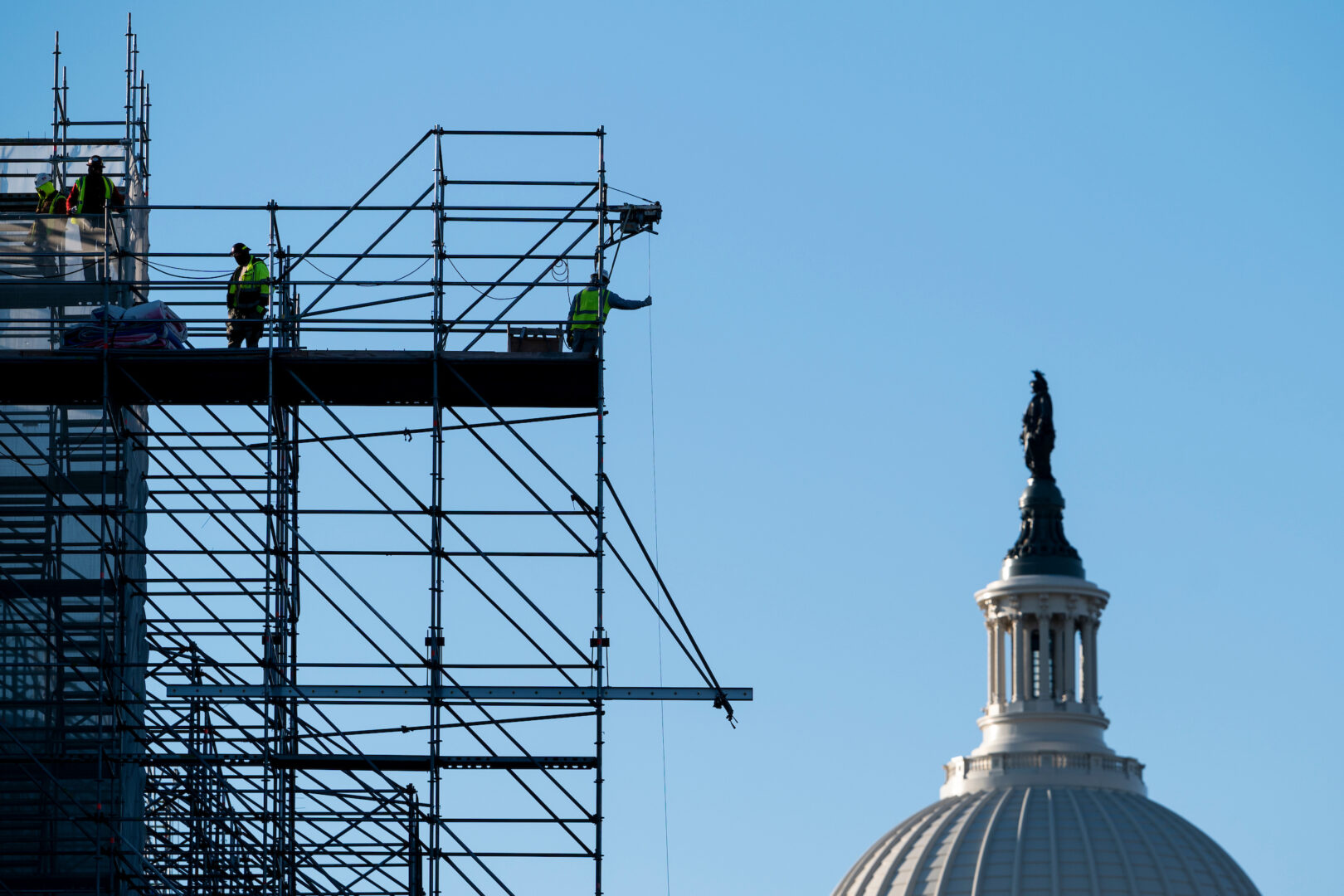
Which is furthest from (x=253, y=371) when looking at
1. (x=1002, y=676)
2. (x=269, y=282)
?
(x=1002, y=676)

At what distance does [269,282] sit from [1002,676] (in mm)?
148127

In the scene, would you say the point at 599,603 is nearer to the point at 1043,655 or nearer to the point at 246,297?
the point at 246,297

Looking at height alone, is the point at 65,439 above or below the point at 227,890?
above

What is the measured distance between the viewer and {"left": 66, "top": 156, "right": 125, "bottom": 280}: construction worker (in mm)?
53250

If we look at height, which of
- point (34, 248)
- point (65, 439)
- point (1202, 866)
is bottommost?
point (65, 439)

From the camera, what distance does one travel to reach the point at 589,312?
50.7 m

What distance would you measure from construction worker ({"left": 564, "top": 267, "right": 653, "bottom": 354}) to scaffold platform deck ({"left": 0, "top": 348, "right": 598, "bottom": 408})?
0.48m

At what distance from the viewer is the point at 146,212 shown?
58.2 meters

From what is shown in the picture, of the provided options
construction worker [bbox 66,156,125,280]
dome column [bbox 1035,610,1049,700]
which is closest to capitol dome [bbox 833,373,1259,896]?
dome column [bbox 1035,610,1049,700]

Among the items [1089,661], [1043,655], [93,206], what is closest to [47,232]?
[93,206]

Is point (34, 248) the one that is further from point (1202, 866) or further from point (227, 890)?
point (1202, 866)

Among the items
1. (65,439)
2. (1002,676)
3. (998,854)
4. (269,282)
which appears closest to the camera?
(269,282)

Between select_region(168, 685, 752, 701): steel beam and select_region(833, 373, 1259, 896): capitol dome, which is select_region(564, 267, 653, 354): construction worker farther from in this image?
select_region(833, 373, 1259, 896): capitol dome

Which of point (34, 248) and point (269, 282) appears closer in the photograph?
point (269, 282)
